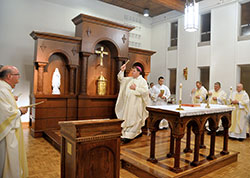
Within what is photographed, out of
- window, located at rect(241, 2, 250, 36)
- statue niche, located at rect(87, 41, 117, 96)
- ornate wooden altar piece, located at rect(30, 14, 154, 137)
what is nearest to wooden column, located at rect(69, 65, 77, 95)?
ornate wooden altar piece, located at rect(30, 14, 154, 137)

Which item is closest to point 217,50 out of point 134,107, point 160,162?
point 134,107

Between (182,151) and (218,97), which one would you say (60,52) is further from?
(218,97)

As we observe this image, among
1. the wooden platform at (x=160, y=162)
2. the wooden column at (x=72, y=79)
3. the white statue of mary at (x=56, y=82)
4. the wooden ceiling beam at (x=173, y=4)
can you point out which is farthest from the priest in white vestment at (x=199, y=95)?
the white statue of mary at (x=56, y=82)

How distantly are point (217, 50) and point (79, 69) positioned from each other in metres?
5.76

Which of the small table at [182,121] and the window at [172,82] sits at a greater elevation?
the window at [172,82]

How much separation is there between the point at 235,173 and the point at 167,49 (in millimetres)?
8309

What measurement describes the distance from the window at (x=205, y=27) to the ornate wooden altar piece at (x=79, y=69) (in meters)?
4.00

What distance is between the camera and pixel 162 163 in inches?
157

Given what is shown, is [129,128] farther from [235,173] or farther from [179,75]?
[179,75]

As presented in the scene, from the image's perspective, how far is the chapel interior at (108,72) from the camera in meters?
3.54

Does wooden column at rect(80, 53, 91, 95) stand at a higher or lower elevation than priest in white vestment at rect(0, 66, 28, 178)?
higher

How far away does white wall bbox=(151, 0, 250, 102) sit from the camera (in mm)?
8500

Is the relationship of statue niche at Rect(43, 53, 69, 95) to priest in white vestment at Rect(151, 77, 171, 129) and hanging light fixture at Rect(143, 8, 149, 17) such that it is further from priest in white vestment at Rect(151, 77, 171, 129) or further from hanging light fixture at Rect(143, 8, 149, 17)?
hanging light fixture at Rect(143, 8, 149, 17)

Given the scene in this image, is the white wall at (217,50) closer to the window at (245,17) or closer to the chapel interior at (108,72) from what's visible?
the chapel interior at (108,72)
